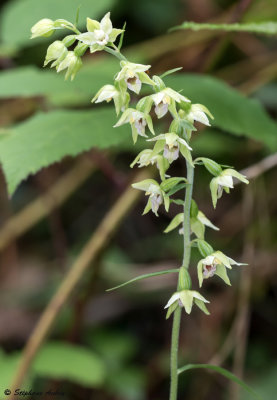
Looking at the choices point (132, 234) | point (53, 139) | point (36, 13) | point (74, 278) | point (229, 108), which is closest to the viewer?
point (53, 139)

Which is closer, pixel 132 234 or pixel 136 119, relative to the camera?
pixel 136 119

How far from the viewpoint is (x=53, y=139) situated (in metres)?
1.65

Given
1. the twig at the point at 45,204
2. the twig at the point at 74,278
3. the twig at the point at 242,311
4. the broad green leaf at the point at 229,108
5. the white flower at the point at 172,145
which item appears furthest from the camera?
the twig at the point at 45,204

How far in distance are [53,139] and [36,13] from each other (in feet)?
2.83

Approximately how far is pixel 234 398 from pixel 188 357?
467 millimetres

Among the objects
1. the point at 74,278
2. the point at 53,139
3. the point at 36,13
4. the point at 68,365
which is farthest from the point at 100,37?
the point at 68,365

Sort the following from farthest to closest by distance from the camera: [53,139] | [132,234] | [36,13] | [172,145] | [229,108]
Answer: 1. [132,234]
2. [36,13]
3. [229,108]
4. [53,139]
5. [172,145]

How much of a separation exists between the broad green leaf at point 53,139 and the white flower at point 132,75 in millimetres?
534

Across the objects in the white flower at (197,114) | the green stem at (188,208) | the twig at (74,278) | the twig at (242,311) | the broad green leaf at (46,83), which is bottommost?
the twig at (242,311)

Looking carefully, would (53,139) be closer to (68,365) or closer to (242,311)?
(68,365)

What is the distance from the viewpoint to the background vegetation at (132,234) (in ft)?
6.96

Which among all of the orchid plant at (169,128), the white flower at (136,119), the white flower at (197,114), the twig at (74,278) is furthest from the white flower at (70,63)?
the twig at (74,278)

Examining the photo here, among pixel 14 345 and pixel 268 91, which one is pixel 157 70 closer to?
pixel 268 91

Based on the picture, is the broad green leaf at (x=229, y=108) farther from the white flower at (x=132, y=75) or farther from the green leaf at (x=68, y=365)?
the green leaf at (x=68, y=365)
